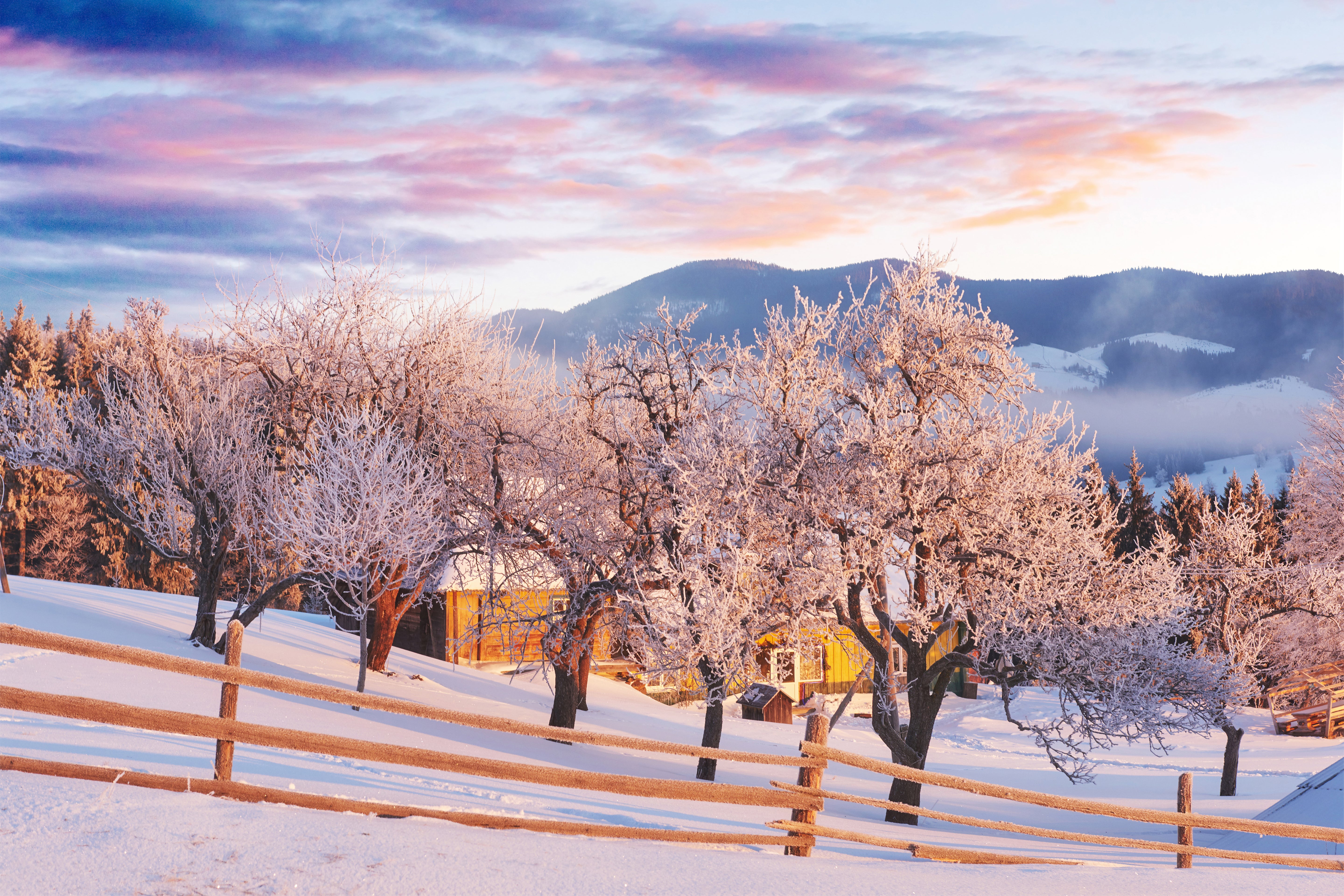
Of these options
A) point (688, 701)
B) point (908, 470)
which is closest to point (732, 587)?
point (908, 470)

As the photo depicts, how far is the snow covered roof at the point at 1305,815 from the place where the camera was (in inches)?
598

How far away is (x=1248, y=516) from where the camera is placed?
45.8 meters

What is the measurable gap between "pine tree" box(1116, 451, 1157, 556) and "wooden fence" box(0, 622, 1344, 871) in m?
52.0

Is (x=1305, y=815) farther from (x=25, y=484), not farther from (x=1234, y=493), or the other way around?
(x=25, y=484)

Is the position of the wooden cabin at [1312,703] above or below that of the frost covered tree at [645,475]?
below

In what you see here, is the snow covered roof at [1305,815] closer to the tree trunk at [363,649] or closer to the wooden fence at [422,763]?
the wooden fence at [422,763]

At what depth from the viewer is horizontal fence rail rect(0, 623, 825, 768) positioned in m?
7.20

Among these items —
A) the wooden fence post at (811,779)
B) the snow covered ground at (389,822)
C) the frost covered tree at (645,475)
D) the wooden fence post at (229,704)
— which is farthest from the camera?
the frost covered tree at (645,475)

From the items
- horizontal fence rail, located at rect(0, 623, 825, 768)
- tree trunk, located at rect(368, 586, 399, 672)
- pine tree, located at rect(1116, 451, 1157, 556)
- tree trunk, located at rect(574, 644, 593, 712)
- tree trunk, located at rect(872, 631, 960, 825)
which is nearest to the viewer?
horizontal fence rail, located at rect(0, 623, 825, 768)

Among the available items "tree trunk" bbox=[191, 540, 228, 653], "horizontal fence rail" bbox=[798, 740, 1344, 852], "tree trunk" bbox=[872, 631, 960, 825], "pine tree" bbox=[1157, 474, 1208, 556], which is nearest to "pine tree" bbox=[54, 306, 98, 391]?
"tree trunk" bbox=[191, 540, 228, 653]

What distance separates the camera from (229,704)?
8344mm

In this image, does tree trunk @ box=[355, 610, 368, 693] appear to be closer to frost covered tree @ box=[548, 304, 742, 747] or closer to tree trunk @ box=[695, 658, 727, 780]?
frost covered tree @ box=[548, 304, 742, 747]

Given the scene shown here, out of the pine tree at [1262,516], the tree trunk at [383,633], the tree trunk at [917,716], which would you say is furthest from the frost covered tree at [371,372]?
the pine tree at [1262,516]

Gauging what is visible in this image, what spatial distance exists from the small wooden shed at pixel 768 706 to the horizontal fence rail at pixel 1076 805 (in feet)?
74.1
